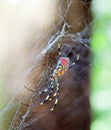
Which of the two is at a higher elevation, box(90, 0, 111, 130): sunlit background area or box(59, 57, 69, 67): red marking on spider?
box(59, 57, 69, 67): red marking on spider

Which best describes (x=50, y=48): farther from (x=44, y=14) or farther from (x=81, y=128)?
(x=81, y=128)

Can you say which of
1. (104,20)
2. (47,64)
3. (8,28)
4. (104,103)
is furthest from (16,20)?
(104,103)

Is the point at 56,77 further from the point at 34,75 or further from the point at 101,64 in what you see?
the point at 101,64

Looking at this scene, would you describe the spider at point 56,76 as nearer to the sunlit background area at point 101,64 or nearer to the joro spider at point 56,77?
the joro spider at point 56,77

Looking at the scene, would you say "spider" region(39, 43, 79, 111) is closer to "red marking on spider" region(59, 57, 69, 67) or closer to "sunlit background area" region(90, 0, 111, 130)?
"red marking on spider" region(59, 57, 69, 67)

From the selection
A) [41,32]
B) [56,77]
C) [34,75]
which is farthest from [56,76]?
[41,32]

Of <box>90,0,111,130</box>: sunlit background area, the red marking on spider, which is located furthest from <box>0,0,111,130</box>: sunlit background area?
the red marking on spider

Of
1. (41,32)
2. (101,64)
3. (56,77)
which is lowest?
(101,64)

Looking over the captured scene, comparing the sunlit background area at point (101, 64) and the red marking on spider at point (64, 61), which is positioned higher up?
the red marking on spider at point (64, 61)

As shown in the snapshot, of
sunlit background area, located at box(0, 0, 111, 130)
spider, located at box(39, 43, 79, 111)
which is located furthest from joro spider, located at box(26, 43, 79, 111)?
sunlit background area, located at box(0, 0, 111, 130)

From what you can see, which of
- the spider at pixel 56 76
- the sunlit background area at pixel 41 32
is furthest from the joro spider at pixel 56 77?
the sunlit background area at pixel 41 32

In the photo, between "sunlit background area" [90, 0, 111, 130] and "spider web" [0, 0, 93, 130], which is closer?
"sunlit background area" [90, 0, 111, 130]

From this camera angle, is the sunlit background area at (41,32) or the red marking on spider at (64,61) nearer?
the sunlit background area at (41,32)
